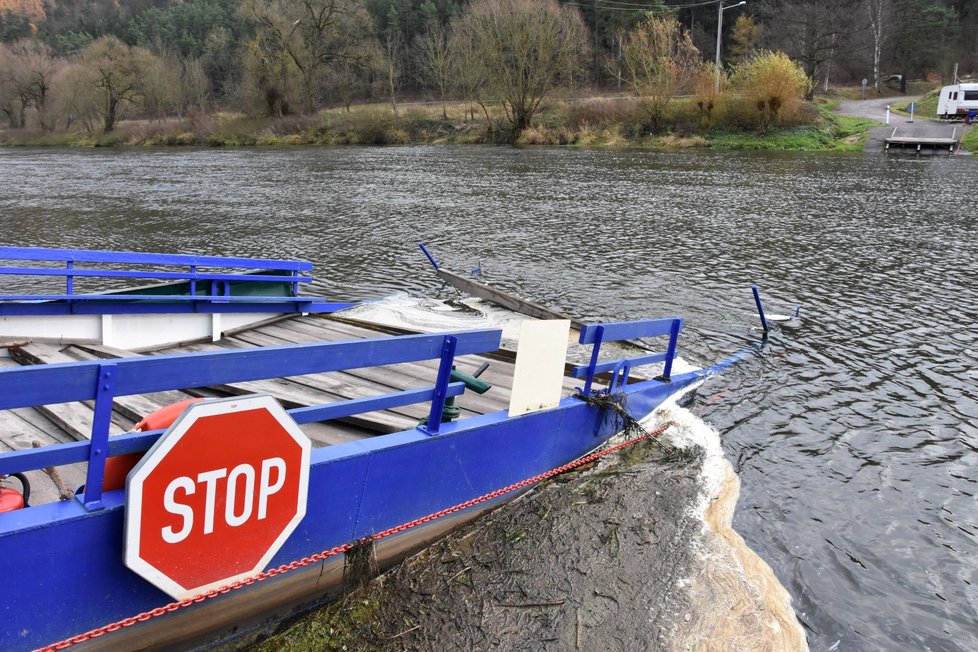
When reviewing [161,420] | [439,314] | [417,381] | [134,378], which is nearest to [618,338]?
[417,381]

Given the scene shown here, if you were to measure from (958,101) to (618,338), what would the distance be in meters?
55.9

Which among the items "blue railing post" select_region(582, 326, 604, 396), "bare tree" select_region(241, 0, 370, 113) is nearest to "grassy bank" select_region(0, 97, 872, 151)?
"bare tree" select_region(241, 0, 370, 113)

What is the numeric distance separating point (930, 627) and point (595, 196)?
21360 millimetres

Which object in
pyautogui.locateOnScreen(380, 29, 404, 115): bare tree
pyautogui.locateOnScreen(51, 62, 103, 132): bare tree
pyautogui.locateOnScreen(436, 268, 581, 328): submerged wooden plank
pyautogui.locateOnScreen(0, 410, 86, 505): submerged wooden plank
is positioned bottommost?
pyautogui.locateOnScreen(0, 410, 86, 505): submerged wooden plank

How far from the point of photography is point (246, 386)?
582 cm

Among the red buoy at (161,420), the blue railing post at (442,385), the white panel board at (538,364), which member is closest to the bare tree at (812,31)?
the white panel board at (538,364)

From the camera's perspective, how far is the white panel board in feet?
15.7

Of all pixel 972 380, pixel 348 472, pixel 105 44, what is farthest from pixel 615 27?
pixel 348 472

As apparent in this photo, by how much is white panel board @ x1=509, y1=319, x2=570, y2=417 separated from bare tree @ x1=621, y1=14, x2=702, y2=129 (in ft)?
147

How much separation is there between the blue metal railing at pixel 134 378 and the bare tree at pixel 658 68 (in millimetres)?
46203

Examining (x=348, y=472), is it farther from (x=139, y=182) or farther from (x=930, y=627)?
(x=139, y=182)

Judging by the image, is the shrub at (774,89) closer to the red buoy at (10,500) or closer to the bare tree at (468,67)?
the bare tree at (468,67)

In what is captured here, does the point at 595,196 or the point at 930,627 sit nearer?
the point at 930,627

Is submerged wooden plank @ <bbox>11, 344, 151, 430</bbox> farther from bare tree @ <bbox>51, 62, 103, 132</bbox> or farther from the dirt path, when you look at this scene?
bare tree @ <bbox>51, 62, 103, 132</bbox>
